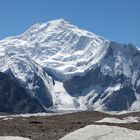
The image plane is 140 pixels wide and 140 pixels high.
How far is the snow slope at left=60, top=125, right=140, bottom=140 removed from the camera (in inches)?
1726

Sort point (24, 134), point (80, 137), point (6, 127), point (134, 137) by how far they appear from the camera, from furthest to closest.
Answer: point (6, 127), point (24, 134), point (80, 137), point (134, 137)

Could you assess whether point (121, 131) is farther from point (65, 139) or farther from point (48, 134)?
point (48, 134)

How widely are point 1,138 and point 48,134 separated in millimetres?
11334

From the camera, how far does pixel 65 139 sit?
46906 mm

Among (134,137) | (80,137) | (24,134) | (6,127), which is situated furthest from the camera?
(6,127)

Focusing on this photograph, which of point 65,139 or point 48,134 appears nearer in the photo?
point 65,139

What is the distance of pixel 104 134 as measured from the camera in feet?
150

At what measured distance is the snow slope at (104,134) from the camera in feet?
144

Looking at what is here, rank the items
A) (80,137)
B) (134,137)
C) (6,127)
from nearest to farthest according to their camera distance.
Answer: (134,137), (80,137), (6,127)

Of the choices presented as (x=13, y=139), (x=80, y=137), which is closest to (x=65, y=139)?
(x=80, y=137)

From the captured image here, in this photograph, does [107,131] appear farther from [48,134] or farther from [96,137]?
[48,134]

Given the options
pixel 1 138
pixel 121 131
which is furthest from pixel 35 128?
pixel 121 131

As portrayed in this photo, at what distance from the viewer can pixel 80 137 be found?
46.3 m

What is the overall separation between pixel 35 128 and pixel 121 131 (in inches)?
826
